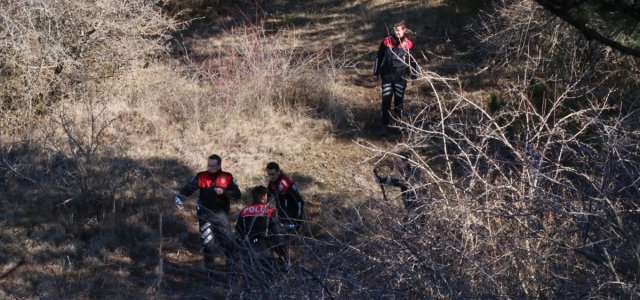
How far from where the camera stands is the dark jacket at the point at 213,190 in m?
8.34

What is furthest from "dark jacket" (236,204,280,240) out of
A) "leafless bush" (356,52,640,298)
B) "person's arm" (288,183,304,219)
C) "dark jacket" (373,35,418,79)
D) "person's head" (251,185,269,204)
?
"dark jacket" (373,35,418,79)

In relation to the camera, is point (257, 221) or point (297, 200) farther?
point (297, 200)

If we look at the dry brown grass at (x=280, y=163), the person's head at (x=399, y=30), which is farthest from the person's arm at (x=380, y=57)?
the dry brown grass at (x=280, y=163)

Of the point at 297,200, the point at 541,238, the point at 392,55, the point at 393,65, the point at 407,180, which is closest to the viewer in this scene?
the point at 541,238

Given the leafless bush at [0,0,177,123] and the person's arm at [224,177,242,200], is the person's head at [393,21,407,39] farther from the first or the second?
the leafless bush at [0,0,177,123]

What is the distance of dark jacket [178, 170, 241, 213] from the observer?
8.34 metres

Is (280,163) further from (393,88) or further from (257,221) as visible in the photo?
(257,221)

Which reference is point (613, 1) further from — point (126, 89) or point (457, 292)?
point (126, 89)

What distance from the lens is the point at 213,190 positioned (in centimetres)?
837

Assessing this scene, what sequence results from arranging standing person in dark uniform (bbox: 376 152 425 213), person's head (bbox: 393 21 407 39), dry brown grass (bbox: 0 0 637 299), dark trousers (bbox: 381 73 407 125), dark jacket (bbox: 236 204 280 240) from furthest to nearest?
1. dark trousers (bbox: 381 73 407 125)
2. person's head (bbox: 393 21 407 39)
3. dark jacket (bbox: 236 204 280 240)
4. standing person in dark uniform (bbox: 376 152 425 213)
5. dry brown grass (bbox: 0 0 637 299)

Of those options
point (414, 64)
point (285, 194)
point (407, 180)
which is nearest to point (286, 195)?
point (285, 194)

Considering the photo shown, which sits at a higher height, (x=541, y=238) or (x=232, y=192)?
(x=541, y=238)

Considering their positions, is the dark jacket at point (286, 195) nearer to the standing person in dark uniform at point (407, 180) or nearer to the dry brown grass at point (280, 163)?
the dry brown grass at point (280, 163)

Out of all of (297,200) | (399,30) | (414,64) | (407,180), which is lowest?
(414,64)
